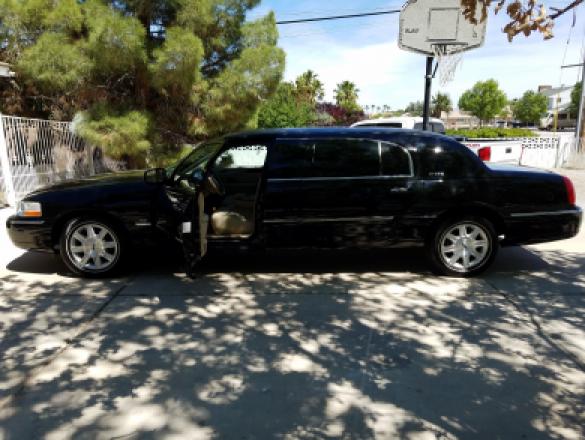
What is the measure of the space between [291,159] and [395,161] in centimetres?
108

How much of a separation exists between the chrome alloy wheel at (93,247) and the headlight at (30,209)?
15.8 inches

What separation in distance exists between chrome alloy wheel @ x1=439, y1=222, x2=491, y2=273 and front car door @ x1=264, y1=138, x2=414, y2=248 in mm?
626

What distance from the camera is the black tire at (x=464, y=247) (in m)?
4.74

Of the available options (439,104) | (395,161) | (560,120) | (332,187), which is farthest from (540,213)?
(560,120)

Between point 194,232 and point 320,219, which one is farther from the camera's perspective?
point 320,219

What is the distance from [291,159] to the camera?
4664 millimetres

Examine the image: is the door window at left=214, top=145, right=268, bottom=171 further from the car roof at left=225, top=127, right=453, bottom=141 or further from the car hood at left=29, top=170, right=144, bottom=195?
the car hood at left=29, top=170, right=144, bottom=195

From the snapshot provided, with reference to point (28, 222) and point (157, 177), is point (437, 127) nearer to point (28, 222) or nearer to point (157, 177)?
point (157, 177)

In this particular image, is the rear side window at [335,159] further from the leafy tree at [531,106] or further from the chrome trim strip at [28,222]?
the leafy tree at [531,106]

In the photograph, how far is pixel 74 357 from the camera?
322 centimetres

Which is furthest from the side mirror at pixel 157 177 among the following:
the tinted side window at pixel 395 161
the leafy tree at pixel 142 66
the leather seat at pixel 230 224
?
the leafy tree at pixel 142 66

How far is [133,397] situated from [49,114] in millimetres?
11145

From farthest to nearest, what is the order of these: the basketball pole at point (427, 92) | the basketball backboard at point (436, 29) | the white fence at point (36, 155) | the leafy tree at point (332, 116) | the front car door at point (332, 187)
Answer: the leafy tree at point (332, 116)
the basketball backboard at point (436, 29)
the basketball pole at point (427, 92)
the white fence at point (36, 155)
the front car door at point (332, 187)

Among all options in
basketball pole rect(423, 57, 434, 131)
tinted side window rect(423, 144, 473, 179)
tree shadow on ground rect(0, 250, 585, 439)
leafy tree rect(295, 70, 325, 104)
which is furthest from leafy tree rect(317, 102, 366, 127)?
tree shadow on ground rect(0, 250, 585, 439)
